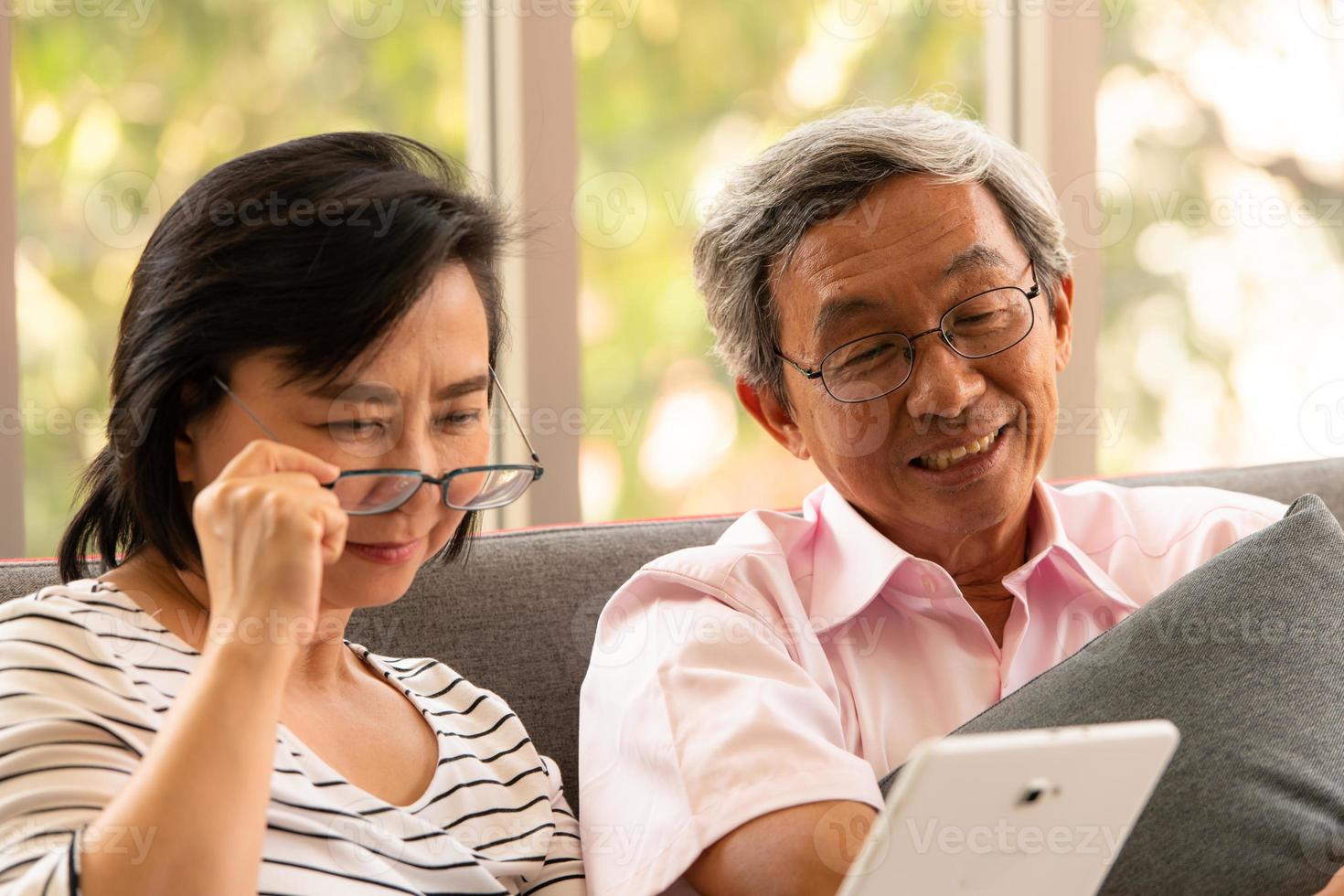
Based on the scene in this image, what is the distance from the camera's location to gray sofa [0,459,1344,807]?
1.63 meters

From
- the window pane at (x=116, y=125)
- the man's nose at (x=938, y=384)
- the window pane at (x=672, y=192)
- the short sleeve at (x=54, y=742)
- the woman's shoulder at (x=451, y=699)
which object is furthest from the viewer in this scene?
the window pane at (x=672, y=192)

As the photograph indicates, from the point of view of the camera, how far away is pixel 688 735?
1.32 meters

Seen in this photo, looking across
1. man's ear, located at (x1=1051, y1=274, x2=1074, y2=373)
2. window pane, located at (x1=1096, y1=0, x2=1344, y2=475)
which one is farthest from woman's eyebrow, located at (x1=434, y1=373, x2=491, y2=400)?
window pane, located at (x1=1096, y1=0, x2=1344, y2=475)

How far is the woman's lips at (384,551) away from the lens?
1.18 meters

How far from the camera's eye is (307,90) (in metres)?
2.50

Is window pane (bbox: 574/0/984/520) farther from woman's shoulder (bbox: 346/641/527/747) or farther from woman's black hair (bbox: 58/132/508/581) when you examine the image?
woman's black hair (bbox: 58/132/508/581)

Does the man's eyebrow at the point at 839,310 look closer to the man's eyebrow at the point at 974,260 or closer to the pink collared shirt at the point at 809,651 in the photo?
the man's eyebrow at the point at 974,260

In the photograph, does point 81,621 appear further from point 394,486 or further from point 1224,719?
point 1224,719

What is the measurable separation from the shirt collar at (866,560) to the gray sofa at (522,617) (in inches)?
10.9

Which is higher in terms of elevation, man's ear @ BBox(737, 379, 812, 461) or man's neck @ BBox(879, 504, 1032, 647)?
man's ear @ BBox(737, 379, 812, 461)

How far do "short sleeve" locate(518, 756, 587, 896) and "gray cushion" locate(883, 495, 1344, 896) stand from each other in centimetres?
33

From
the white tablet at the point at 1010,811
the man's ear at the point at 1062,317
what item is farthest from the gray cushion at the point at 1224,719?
the man's ear at the point at 1062,317

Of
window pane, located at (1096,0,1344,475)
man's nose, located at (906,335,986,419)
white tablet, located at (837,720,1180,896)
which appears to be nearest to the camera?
white tablet, located at (837,720,1180,896)

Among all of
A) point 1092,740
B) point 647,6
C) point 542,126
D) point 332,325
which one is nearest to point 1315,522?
point 1092,740
